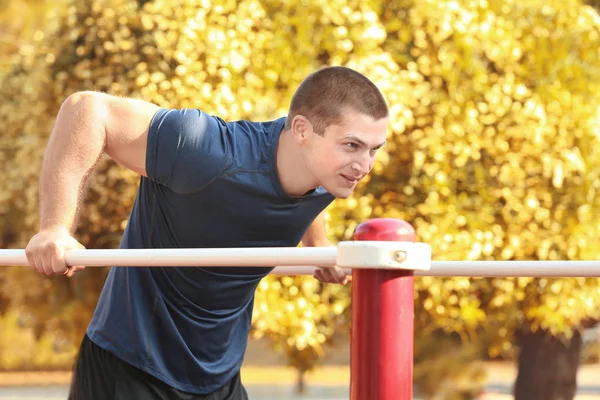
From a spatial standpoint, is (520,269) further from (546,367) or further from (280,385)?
(280,385)

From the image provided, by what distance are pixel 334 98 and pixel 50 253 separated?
72cm

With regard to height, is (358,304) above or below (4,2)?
below

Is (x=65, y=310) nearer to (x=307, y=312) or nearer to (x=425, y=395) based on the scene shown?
(x=307, y=312)

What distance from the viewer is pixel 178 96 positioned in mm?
4918

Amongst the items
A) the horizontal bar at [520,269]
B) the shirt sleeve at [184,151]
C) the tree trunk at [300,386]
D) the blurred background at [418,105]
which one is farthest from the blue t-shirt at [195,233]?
the tree trunk at [300,386]

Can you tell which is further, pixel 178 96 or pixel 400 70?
pixel 400 70

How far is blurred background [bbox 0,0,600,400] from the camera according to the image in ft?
16.4

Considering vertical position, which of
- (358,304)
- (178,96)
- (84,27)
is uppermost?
(84,27)

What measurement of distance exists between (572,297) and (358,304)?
12.5 ft

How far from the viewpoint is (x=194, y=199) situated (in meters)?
2.42

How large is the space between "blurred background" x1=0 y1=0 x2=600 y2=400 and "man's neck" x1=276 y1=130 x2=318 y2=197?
7.92ft

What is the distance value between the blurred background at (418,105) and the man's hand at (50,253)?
279cm

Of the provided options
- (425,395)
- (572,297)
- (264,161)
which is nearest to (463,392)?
(425,395)

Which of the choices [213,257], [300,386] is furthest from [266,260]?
[300,386]
